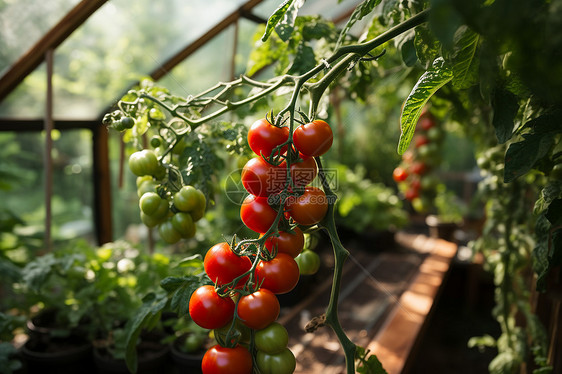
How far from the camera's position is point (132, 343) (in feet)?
2.63

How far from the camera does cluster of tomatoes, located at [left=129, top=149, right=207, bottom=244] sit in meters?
0.69

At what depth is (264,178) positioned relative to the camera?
22.1 inches

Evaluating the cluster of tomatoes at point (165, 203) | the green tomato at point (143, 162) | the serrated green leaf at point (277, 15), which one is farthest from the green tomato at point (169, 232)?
the serrated green leaf at point (277, 15)

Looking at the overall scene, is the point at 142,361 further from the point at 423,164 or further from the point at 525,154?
the point at 423,164

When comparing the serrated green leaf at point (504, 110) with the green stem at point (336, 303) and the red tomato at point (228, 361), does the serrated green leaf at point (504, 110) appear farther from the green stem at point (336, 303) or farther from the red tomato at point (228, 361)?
the red tomato at point (228, 361)

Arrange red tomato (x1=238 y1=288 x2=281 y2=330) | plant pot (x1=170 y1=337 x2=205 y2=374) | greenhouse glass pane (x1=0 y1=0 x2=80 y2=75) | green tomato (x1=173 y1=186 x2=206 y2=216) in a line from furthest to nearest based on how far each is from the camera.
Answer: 1. greenhouse glass pane (x1=0 y1=0 x2=80 y2=75)
2. plant pot (x1=170 y1=337 x2=205 y2=374)
3. green tomato (x1=173 y1=186 x2=206 y2=216)
4. red tomato (x1=238 y1=288 x2=281 y2=330)

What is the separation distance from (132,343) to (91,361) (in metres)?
0.50

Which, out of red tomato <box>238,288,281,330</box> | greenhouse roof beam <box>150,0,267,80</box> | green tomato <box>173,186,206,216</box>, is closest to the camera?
red tomato <box>238,288,281,330</box>

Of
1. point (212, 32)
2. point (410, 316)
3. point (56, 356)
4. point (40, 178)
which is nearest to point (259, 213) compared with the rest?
point (56, 356)

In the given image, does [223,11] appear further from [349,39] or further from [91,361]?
[91,361]

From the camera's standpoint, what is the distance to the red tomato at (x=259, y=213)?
582 mm

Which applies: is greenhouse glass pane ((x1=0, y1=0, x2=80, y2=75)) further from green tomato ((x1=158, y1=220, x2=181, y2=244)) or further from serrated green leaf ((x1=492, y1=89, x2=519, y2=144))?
serrated green leaf ((x1=492, y1=89, x2=519, y2=144))

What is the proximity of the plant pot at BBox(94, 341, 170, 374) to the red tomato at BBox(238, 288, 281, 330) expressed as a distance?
662 millimetres

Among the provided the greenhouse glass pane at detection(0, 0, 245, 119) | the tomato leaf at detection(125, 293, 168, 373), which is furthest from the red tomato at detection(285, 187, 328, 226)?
the greenhouse glass pane at detection(0, 0, 245, 119)
